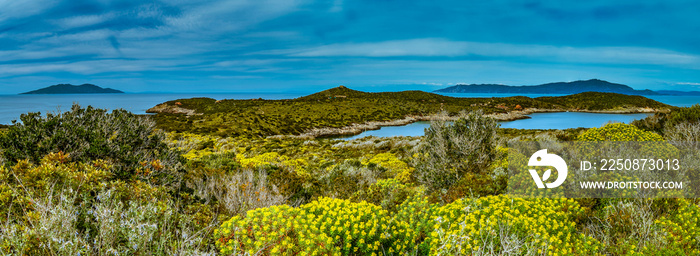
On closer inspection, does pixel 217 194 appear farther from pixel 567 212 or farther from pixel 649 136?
pixel 649 136

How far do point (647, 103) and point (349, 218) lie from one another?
133921 mm

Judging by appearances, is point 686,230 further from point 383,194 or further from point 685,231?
point 383,194

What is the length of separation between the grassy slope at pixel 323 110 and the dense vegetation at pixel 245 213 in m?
29.6

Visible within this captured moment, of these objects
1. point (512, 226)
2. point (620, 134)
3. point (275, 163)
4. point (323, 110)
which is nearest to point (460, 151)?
point (512, 226)

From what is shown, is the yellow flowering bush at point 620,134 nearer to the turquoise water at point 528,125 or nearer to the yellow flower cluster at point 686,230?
the yellow flower cluster at point 686,230

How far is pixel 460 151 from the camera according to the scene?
9344mm

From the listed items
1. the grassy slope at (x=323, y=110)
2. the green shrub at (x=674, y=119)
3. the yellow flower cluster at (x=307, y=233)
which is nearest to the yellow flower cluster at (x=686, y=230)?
the yellow flower cluster at (x=307, y=233)

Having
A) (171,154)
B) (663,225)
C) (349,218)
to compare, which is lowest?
(663,225)

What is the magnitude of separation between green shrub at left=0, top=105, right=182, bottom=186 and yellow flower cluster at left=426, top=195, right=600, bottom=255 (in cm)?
502

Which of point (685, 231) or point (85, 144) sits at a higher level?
point (85, 144)

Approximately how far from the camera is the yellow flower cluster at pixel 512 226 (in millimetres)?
3928

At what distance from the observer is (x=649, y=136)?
10680 millimetres

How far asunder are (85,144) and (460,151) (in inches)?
334

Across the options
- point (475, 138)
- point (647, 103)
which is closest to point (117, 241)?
point (475, 138)
